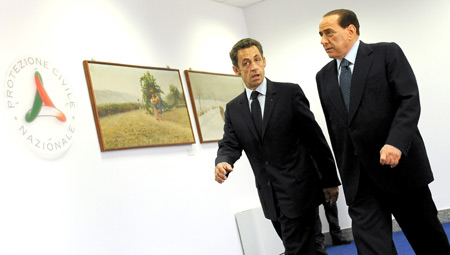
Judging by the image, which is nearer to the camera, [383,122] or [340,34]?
[383,122]

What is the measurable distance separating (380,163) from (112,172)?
3.15 m

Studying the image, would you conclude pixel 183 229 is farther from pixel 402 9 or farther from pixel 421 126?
pixel 402 9

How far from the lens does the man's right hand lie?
11.0 ft

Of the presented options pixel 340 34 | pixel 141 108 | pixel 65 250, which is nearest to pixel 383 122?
pixel 340 34

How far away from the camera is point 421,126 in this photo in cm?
753

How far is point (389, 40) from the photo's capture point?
25.2ft

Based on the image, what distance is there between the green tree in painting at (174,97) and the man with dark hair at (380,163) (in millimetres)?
3612

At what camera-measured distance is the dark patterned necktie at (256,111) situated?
3.64 m

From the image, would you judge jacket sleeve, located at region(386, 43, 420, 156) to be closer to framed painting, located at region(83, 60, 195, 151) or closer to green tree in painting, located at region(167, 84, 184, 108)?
framed painting, located at region(83, 60, 195, 151)

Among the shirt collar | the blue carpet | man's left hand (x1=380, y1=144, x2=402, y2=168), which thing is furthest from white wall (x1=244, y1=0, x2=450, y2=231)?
man's left hand (x1=380, y1=144, x2=402, y2=168)

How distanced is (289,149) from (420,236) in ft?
2.85

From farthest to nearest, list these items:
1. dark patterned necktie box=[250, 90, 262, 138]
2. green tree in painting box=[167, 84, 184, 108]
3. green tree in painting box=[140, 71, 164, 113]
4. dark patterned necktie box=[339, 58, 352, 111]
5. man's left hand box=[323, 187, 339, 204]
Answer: green tree in painting box=[167, 84, 184, 108]
green tree in painting box=[140, 71, 164, 113]
dark patterned necktie box=[250, 90, 262, 138]
man's left hand box=[323, 187, 339, 204]
dark patterned necktie box=[339, 58, 352, 111]

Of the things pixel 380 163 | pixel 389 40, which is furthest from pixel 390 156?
pixel 389 40

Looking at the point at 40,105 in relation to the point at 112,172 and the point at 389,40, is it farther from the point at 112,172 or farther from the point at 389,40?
the point at 389,40
